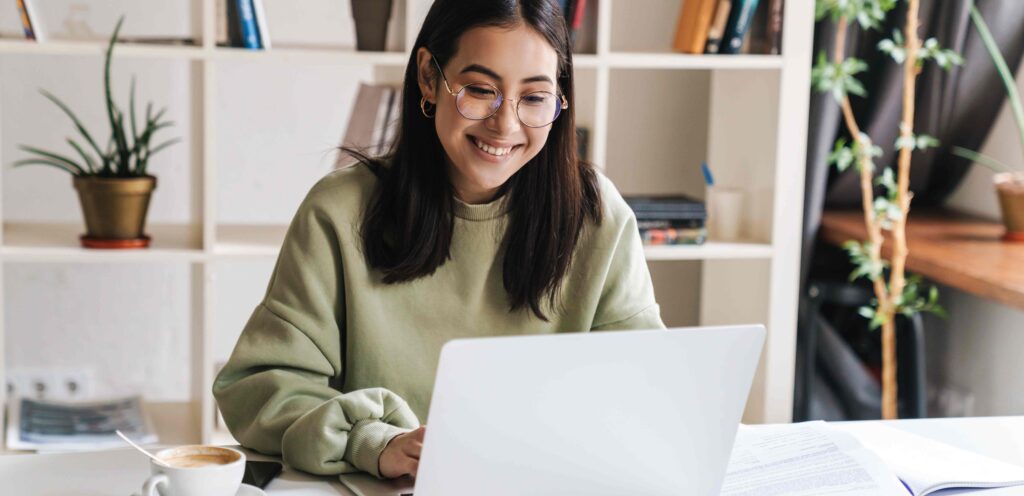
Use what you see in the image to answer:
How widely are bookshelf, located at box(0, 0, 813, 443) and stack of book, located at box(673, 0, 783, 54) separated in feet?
0.10

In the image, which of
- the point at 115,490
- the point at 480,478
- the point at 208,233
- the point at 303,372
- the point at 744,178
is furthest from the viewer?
the point at 744,178

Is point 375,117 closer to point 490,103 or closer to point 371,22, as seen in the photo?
point 371,22

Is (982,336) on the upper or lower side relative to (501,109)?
lower

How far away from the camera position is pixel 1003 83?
2.88 meters

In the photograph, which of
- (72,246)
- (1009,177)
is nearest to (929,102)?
(1009,177)

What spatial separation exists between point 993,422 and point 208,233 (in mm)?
1474

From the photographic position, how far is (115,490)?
116 centimetres

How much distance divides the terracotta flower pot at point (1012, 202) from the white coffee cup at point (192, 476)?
2095 millimetres

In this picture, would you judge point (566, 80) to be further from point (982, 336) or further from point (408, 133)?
point (982, 336)

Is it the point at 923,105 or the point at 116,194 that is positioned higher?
the point at 923,105

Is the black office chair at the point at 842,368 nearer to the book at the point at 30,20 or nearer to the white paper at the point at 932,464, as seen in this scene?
the white paper at the point at 932,464

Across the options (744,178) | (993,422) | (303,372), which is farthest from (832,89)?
(303,372)

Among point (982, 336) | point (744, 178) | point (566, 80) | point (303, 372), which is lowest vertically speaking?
point (982, 336)

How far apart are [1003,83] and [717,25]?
0.90m
